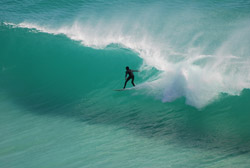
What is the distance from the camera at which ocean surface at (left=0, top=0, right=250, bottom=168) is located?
9.58 meters

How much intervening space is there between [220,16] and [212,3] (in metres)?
2.88

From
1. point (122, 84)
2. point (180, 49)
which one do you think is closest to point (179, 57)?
point (180, 49)

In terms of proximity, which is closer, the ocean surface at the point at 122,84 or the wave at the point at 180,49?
the ocean surface at the point at 122,84

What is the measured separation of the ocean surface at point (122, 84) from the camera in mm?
9578

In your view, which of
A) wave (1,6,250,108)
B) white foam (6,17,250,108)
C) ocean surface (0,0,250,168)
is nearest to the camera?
ocean surface (0,0,250,168)

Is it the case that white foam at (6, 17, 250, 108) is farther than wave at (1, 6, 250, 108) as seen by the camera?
No

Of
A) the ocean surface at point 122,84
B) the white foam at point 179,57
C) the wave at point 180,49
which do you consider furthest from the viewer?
the wave at point 180,49

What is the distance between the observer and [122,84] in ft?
47.9

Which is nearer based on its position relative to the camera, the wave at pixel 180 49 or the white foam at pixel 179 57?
the white foam at pixel 179 57

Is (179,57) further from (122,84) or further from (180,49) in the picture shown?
(122,84)

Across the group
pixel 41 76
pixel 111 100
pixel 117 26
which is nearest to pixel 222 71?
pixel 111 100

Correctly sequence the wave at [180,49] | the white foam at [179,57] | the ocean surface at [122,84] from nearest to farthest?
the ocean surface at [122,84] < the white foam at [179,57] < the wave at [180,49]

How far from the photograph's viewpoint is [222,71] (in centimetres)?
1308

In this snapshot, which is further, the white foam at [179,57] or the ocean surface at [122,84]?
the white foam at [179,57]
